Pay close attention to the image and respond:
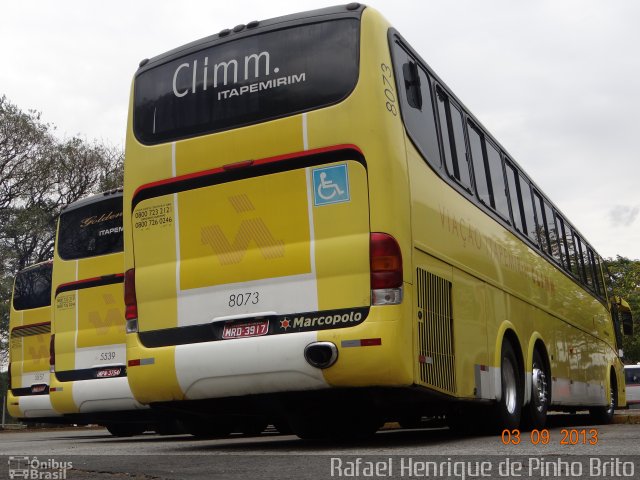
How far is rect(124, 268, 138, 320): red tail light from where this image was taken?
9094 millimetres

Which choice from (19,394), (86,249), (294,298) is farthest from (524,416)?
(19,394)

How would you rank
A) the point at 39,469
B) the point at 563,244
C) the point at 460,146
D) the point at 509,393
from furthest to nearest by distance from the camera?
the point at 563,244
the point at 509,393
the point at 460,146
the point at 39,469

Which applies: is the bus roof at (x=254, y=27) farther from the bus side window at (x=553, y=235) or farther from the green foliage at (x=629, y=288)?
the green foliage at (x=629, y=288)

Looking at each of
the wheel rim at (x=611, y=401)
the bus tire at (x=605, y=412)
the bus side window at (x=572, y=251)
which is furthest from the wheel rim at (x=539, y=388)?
the wheel rim at (x=611, y=401)

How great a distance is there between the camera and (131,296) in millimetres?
9172

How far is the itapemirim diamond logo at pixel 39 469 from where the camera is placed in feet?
20.7

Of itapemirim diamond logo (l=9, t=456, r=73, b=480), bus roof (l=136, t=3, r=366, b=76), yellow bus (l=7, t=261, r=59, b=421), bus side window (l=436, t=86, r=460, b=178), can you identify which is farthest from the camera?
yellow bus (l=7, t=261, r=59, b=421)

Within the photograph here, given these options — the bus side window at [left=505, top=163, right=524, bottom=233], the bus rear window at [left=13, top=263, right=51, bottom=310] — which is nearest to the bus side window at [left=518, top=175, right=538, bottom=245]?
the bus side window at [left=505, top=163, right=524, bottom=233]

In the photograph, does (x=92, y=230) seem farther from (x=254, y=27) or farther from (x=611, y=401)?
(x=611, y=401)

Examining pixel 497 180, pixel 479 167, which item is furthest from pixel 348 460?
pixel 497 180

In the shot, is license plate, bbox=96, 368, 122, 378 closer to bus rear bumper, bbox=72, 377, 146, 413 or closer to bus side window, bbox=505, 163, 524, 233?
bus rear bumper, bbox=72, 377, 146, 413

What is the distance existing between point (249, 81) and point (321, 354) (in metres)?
2.58

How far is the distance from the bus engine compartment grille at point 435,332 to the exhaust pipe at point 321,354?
733 mm

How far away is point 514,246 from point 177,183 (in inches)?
186
